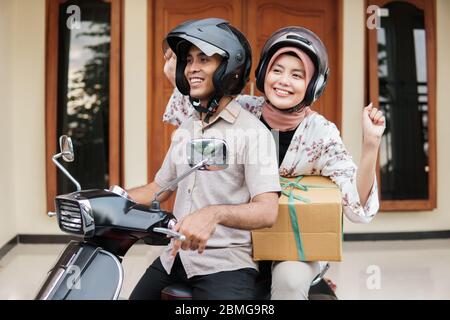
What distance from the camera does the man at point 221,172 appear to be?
5.06 ft

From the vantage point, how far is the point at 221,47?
5.07ft

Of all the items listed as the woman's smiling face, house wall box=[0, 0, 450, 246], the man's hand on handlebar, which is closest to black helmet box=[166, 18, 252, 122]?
the woman's smiling face

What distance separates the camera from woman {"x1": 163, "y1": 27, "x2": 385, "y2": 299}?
67.0 inches

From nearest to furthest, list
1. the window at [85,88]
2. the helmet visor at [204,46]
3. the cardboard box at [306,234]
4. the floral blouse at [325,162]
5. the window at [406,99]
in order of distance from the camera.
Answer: the helmet visor at [204,46] < the cardboard box at [306,234] < the floral blouse at [325,162] < the window at [85,88] < the window at [406,99]

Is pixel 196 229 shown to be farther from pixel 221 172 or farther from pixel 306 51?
pixel 306 51

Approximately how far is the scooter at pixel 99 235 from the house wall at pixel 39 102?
3.47 m

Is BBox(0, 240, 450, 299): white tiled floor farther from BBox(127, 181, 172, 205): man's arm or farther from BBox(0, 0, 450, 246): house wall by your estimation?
BBox(127, 181, 172, 205): man's arm

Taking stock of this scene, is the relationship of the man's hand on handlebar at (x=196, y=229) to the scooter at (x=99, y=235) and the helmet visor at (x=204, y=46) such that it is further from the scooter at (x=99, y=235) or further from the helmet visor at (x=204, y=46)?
the helmet visor at (x=204, y=46)

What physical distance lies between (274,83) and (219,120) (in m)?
0.21

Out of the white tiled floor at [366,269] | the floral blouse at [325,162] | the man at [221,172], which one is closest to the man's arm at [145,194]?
the man at [221,172]

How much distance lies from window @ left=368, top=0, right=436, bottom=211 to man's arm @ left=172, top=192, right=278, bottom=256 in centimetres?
373

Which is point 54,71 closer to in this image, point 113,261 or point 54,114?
point 54,114

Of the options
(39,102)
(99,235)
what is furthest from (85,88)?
(99,235)

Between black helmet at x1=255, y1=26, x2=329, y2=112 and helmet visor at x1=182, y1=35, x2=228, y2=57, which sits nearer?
helmet visor at x1=182, y1=35, x2=228, y2=57
